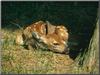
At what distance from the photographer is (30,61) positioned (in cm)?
345

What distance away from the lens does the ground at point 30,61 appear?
3295 millimetres

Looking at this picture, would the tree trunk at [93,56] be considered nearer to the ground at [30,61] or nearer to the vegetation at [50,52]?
the vegetation at [50,52]

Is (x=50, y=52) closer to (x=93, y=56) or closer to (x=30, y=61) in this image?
(x=30, y=61)

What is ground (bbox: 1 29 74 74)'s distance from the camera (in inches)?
130

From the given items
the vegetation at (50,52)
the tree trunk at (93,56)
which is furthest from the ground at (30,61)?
the tree trunk at (93,56)

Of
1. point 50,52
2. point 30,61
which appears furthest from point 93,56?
point 30,61

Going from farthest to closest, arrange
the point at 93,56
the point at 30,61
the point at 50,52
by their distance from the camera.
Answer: the point at 50,52, the point at 30,61, the point at 93,56

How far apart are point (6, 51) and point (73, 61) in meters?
0.75

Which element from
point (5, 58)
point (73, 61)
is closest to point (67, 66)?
point (73, 61)

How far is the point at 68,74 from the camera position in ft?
10.8

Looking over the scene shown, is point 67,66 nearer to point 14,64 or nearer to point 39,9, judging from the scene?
point 14,64

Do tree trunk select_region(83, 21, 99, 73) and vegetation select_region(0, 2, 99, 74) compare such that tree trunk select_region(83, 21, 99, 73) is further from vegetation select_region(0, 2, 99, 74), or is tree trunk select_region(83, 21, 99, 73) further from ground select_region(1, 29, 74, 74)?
ground select_region(1, 29, 74, 74)

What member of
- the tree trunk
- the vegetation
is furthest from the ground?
the tree trunk

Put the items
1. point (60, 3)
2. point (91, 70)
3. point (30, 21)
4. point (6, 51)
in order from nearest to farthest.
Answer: point (91, 70) → point (6, 51) → point (30, 21) → point (60, 3)
